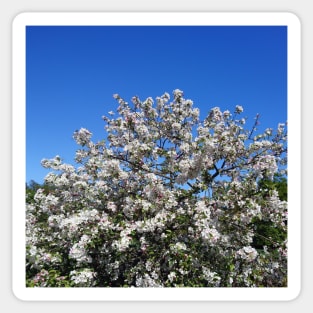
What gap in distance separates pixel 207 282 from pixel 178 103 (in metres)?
2.33

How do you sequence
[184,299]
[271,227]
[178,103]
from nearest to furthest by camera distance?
[184,299] < [271,227] < [178,103]

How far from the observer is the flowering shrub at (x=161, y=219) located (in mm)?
3258

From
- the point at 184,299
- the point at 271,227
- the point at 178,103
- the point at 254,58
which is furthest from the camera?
the point at 178,103

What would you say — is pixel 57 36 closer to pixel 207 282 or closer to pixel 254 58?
pixel 254 58

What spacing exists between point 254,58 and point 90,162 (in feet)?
6.81

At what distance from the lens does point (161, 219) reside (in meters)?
3.35

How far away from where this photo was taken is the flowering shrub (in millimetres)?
3258

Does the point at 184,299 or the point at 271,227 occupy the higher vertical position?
the point at 271,227

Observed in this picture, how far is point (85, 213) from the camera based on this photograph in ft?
11.0
